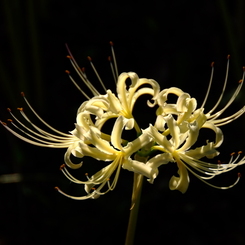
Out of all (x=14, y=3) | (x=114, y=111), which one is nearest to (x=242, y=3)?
(x=14, y=3)

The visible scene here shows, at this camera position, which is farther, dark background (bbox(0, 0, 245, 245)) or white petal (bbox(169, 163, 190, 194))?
dark background (bbox(0, 0, 245, 245))

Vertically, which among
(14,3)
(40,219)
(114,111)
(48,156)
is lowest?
(40,219)

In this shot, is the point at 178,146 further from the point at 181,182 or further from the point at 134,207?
the point at 134,207

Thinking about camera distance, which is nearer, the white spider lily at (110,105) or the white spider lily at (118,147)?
the white spider lily at (118,147)

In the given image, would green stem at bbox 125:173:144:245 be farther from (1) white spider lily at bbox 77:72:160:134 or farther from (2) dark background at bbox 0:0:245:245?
(2) dark background at bbox 0:0:245:245

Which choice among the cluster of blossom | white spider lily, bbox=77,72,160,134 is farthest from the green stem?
white spider lily, bbox=77,72,160,134

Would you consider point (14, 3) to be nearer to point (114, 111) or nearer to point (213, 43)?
point (213, 43)

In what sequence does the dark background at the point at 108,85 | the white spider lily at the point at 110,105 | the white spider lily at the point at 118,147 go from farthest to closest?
the dark background at the point at 108,85 → the white spider lily at the point at 110,105 → the white spider lily at the point at 118,147

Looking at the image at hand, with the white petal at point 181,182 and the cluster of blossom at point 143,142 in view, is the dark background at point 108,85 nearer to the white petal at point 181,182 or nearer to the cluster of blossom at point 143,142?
the cluster of blossom at point 143,142

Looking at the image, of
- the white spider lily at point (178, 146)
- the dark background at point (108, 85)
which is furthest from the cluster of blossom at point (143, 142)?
the dark background at point (108, 85)
